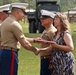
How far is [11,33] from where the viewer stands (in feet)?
21.2

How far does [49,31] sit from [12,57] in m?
0.74

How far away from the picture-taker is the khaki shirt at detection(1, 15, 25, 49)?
642cm

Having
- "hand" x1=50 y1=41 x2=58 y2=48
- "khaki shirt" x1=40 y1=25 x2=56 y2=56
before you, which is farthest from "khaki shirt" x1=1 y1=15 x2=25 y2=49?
"hand" x1=50 y1=41 x2=58 y2=48

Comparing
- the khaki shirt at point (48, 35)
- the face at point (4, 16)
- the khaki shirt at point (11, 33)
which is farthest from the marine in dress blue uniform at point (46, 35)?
the face at point (4, 16)

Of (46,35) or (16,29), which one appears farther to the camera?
(46,35)

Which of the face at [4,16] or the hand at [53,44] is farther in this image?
the face at [4,16]

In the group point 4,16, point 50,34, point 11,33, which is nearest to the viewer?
point 11,33

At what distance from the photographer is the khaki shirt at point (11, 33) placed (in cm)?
642

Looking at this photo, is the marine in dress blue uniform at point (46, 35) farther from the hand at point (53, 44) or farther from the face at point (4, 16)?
the face at point (4, 16)

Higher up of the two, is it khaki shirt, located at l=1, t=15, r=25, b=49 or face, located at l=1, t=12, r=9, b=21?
face, located at l=1, t=12, r=9, b=21

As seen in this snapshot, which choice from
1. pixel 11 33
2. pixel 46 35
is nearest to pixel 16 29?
pixel 11 33

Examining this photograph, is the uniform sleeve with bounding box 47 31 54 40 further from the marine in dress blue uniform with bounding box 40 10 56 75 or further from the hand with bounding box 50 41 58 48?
the hand with bounding box 50 41 58 48

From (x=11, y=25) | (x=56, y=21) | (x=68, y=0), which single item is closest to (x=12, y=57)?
(x=11, y=25)

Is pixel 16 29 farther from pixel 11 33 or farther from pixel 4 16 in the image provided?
pixel 4 16
